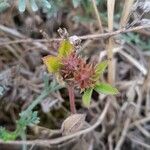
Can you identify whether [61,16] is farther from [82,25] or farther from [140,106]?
[140,106]

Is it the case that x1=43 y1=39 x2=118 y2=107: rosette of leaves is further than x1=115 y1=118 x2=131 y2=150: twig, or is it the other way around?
x1=115 y1=118 x2=131 y2=150: twig

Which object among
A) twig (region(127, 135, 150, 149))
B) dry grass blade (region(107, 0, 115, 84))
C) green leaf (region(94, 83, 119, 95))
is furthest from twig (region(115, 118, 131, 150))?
green leaf (region(94, 83, 119, 95))

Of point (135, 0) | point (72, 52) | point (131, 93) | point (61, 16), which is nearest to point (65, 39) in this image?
point (72, 52)

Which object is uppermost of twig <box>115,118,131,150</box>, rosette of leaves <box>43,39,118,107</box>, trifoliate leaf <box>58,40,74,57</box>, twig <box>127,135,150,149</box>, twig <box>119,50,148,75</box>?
trifoliate leaf <box>58,40,74,57</box>

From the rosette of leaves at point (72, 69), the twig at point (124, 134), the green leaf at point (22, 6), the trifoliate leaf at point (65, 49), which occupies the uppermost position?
the green leaf at point (22, 6)

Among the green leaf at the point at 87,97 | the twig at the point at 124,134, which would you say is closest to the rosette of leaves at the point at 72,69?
Result: the green leaf at the point at 87,97

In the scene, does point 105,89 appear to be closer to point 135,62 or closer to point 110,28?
point 110,28

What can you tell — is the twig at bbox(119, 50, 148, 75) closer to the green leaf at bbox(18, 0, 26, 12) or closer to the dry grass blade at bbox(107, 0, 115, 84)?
the dry grass blade at bbox(107, 0, 115, 84)

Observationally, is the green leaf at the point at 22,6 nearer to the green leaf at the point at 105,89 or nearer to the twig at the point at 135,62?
the green leaf at the point at 105,89
